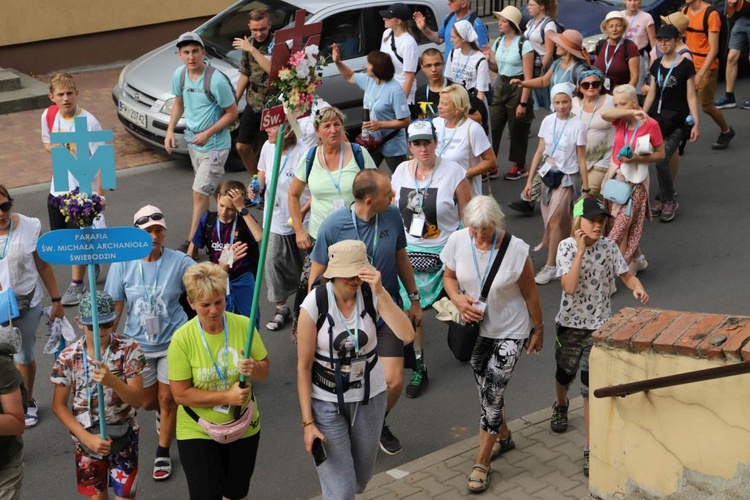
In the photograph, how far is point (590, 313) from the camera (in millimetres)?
6934

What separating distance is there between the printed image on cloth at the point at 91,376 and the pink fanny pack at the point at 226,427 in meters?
0.41

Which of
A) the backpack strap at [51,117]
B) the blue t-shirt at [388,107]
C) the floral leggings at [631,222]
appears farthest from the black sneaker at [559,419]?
the backpack strap at [51,117]

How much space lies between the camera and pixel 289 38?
6.06 m

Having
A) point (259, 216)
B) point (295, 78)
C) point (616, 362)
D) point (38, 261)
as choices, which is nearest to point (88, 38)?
point (259, 216)

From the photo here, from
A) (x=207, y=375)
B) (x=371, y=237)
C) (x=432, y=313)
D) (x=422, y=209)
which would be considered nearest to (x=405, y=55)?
(x=432, y=313)

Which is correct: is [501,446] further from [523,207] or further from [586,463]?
[523,207]

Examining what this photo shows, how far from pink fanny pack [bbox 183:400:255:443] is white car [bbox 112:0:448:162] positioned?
7363 mm

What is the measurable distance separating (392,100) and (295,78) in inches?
169

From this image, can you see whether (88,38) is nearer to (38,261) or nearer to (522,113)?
(522,113)

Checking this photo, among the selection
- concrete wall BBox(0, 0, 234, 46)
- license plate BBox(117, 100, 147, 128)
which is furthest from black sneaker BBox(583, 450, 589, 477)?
concrete wall BBox(0, 0, 234, 46)

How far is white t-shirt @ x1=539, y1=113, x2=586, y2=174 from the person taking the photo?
9.74m

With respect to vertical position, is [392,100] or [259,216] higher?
[392,100]

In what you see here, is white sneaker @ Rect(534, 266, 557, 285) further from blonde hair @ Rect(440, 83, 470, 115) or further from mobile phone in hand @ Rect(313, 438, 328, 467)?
mobile phone in hand @ Rect(313, 438, 328, 467)

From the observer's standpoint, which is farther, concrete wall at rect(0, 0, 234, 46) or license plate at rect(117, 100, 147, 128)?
concrete wall at rect(0, 0, 234, 46)
